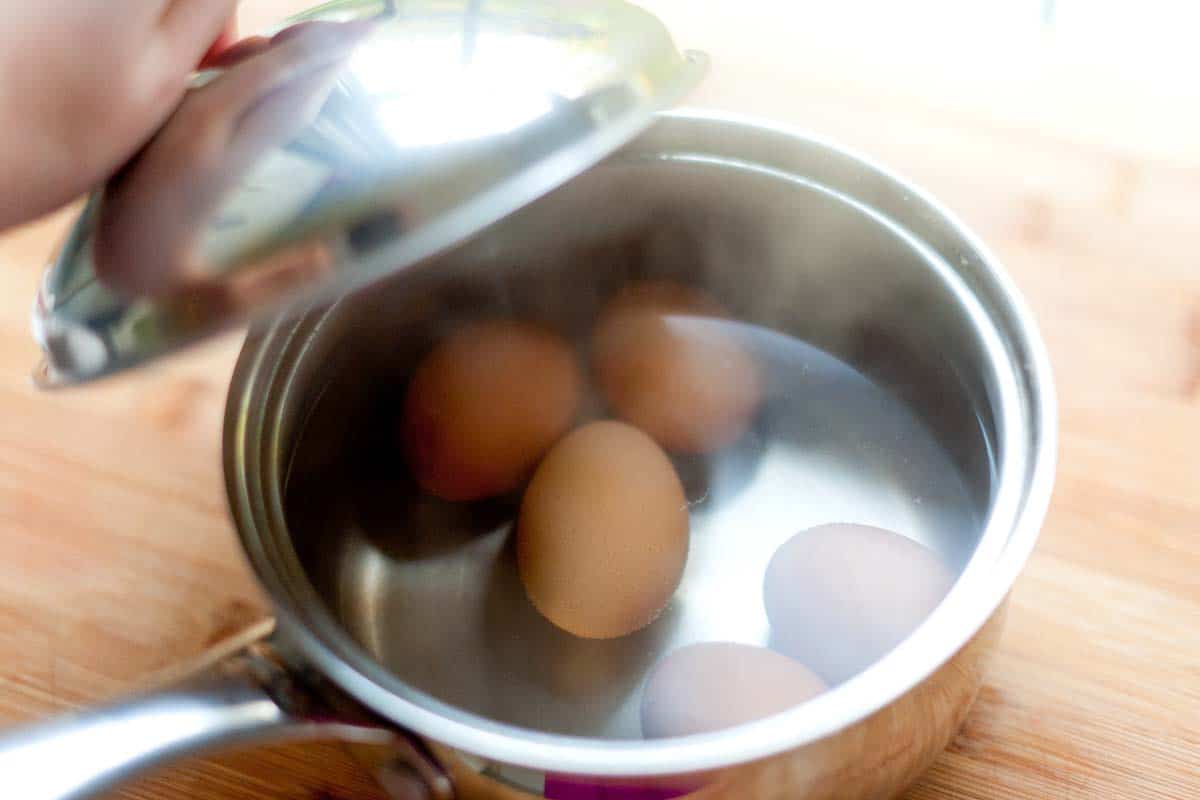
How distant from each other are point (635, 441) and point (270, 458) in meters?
0.24

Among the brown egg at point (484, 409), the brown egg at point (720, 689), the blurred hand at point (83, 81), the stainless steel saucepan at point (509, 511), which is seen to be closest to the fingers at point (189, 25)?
the blurred hand at point (83, 81)

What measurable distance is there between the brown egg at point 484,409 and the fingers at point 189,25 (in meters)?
0.27

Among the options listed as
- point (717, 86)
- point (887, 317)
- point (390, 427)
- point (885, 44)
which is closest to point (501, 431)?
point (390, 427)

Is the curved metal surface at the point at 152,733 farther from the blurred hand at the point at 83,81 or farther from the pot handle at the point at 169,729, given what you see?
the blurred hand at the point at 83,81

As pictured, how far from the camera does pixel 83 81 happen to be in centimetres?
47

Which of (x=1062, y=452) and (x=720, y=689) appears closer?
(x=720, y=689)

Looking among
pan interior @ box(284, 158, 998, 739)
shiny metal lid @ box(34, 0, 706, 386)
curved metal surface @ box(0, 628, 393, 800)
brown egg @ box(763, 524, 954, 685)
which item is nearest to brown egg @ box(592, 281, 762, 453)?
pan interior @ box(284, 158, 998, 739)

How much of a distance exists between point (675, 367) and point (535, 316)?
11 centimetres

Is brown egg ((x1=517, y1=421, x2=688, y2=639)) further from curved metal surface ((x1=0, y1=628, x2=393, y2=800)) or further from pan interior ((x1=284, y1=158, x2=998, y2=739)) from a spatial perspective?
curved metal surface ((x1=0, y1=628, x2=393, y2=800))

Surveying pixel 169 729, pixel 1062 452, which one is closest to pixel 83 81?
pixel 169 729

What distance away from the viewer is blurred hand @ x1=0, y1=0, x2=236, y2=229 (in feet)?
1.51

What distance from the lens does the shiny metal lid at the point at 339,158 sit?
1.37ft

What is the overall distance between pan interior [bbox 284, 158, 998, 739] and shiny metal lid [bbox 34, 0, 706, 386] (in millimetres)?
173

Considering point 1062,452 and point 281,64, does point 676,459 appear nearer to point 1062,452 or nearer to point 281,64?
point 1062,452
